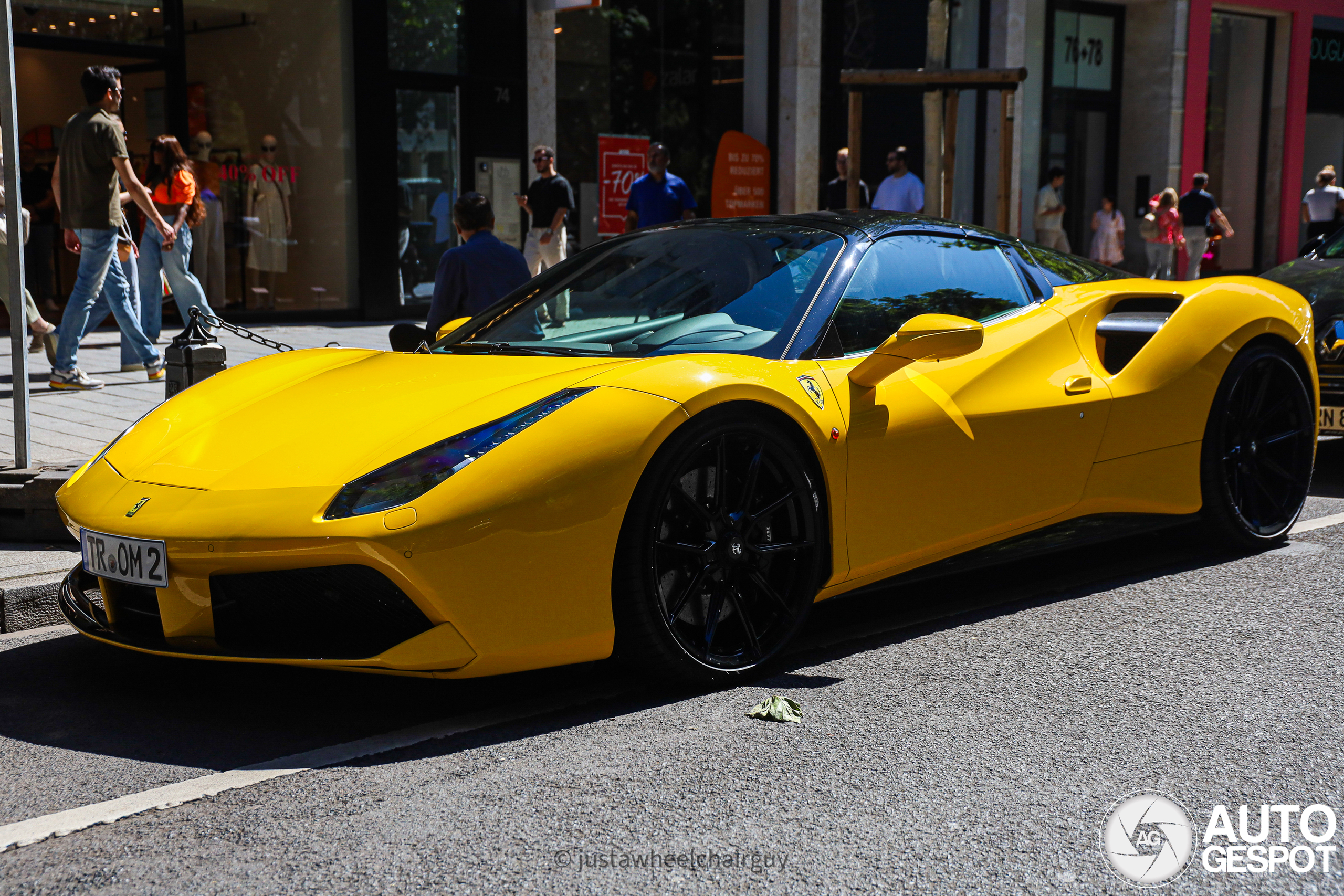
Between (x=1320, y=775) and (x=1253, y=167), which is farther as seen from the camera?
(x=1253, y=167)

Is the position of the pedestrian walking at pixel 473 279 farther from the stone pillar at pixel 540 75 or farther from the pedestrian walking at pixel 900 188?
the stone pillar at pixel 540 75

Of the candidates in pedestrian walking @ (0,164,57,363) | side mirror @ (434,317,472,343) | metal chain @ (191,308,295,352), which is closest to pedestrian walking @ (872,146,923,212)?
pedestrian walking @ (0,164,57,363)

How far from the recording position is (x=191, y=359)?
17.9 ft

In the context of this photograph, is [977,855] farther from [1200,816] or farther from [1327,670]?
[1327,670]

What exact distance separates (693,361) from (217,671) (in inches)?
59.8

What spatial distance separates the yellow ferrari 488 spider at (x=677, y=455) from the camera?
3088mm

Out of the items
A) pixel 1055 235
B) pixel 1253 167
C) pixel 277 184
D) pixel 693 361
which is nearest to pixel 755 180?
pixel 1055 235

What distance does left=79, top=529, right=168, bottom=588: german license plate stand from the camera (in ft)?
10.3

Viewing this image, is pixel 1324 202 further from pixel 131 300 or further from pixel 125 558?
pixel 125 558

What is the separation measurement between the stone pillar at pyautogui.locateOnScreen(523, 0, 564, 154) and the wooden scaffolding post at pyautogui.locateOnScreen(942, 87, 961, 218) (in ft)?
23.1

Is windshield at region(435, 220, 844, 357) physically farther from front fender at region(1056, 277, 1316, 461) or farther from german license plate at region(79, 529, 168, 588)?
german license plate at region(79, 529, 168, 588)

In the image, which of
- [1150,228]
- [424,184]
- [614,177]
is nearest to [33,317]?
[424,184]

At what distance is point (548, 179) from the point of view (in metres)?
13.2

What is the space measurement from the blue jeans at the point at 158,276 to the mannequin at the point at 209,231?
371cm
